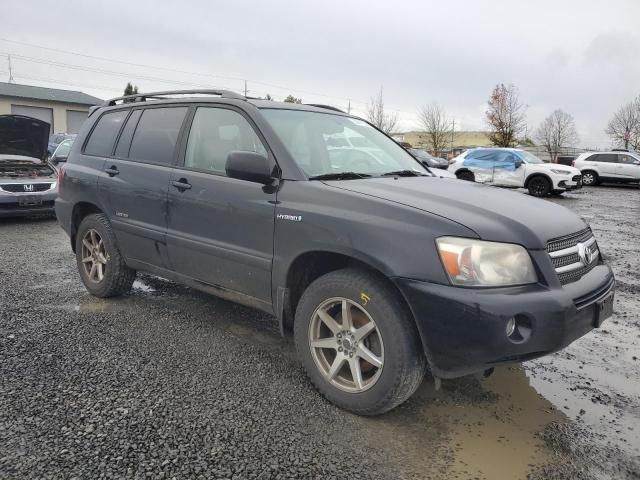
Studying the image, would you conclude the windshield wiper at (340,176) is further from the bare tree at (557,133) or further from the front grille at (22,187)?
the bare tree at (557,133)

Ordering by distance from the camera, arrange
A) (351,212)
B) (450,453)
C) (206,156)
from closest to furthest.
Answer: (450,453) → (351,212) → (206,156)

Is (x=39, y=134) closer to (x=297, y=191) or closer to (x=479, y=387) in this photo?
(x=297, y=191)

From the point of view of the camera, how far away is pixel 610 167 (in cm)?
2228

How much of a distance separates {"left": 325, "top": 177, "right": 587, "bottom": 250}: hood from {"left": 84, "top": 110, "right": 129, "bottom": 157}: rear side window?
2546 mm

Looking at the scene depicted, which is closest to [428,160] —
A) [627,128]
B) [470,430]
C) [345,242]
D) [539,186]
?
[539,186]

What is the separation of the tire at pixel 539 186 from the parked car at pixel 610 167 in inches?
321

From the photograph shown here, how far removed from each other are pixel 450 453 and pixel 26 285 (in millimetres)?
4578

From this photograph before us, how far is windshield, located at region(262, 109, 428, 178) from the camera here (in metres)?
3.31

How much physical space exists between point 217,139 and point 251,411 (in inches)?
76.6

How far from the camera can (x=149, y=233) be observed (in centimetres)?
396

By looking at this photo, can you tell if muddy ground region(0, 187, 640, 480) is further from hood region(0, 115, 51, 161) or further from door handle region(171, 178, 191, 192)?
hood region(0, 115, 51, 161)

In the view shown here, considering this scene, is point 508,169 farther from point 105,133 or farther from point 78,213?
point 78,213

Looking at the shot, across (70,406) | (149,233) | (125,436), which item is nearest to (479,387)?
(125,436)

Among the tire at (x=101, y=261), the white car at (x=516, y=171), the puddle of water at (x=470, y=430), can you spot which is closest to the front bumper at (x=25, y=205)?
the tire at (x=101, y=261)
